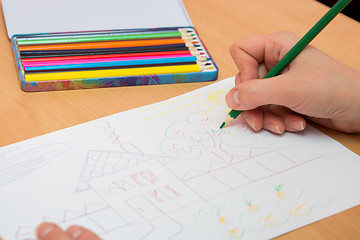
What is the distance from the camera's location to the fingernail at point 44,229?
1.52ft

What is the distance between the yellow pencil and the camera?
0.71m

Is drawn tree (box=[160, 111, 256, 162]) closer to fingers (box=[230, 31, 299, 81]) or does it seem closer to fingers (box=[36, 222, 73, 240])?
fingers (box=[230, 31, 299, 81])

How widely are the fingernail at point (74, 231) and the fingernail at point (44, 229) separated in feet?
0.06

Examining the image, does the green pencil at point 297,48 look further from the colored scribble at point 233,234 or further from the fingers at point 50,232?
the fingers at point 50,232

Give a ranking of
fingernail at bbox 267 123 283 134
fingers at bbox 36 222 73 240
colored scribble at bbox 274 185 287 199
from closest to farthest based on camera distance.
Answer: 1. fingers at bbox 36 222 73 240
2. colored scribble at bbox 274 185 287 199
3. fingernail at bbox 267 123 283 134

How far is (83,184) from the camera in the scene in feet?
1.82

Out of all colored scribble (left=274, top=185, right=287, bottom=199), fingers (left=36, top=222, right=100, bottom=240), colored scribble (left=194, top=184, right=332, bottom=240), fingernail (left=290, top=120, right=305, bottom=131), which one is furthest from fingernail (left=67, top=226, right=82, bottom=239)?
fingernail (left=290, top=120, right=305, bottom=131)

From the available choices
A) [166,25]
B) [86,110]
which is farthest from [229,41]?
[86,110]

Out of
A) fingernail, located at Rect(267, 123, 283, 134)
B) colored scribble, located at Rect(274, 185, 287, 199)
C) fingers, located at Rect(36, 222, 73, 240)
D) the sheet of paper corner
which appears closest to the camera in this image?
fingers, located at Rect(36, 222, 73, 240)

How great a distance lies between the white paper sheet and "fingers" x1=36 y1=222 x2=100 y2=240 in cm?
3

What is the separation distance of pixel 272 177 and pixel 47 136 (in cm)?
32

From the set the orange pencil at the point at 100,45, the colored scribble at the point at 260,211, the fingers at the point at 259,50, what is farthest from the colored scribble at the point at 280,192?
the orange pencil at the point at 100,45

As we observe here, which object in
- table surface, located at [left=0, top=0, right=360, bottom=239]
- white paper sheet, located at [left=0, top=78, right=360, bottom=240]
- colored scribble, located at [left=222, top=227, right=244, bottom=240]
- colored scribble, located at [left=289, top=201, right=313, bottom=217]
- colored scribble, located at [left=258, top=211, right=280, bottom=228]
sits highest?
table surface, located at [left=0, top=0, right=360, bottom=239]

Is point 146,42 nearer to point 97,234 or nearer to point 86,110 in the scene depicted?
point 86,110
